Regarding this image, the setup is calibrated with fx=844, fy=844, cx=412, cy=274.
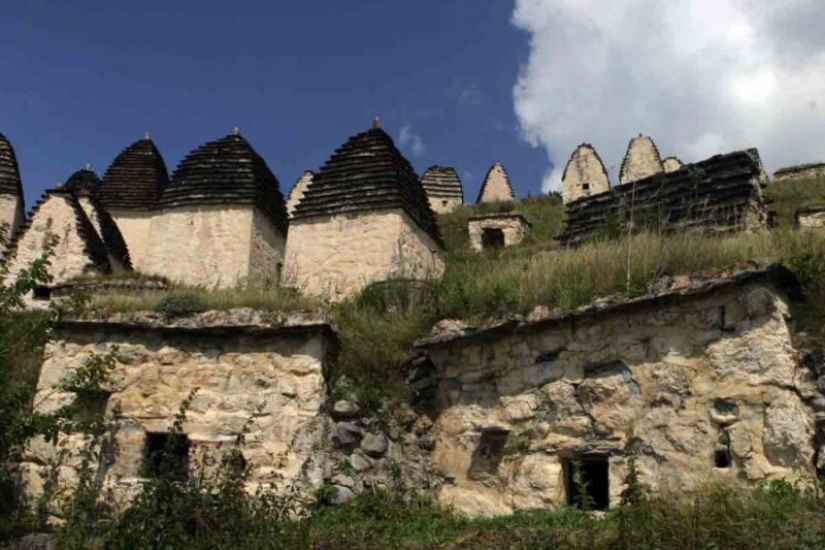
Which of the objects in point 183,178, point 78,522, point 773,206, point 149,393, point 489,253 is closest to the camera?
point 78,522

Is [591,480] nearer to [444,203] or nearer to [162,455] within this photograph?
[162,455]

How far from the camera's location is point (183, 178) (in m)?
17.2

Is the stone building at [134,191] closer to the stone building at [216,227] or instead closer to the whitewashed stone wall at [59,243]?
the whitewashed stone wall at [59,243]

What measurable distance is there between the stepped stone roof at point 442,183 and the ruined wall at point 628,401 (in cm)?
2427

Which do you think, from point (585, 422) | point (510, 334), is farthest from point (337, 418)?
point (585, 422)

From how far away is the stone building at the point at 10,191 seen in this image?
819 inches

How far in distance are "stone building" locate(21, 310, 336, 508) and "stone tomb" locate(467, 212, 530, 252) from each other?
642 inches

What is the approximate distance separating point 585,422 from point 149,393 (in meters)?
4.45

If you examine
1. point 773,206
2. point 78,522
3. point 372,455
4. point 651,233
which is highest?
point 773,206

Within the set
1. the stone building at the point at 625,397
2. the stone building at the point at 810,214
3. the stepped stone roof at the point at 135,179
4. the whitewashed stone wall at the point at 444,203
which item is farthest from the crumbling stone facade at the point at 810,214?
the stepped stone roof at the point at 135,179

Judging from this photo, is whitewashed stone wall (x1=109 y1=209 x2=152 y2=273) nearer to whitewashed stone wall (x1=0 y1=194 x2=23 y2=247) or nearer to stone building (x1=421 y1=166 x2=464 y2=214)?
whitewashed stone wall (x1=0 y1=194 x2=23 y2=247)

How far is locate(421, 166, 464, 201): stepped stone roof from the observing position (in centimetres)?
3294

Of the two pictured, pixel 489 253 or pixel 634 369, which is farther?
pixel 489 253

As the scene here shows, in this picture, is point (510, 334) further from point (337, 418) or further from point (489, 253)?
point (489, 253)
